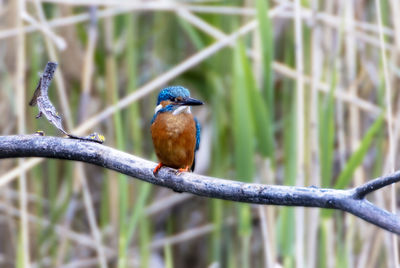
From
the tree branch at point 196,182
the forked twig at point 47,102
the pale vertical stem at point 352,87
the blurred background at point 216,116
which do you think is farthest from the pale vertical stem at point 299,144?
the forked twig at point 47,102

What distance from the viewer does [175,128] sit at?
1.92 meters

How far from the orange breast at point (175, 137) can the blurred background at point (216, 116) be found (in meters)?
0.31

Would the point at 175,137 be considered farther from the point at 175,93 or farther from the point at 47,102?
the point at 47,102

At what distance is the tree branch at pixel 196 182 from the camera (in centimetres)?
96

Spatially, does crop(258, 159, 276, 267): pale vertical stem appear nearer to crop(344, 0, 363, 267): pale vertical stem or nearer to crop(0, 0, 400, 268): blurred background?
crop(0, 0, 400, 268): blurred background

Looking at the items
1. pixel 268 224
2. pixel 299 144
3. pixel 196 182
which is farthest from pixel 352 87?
pixel 196 182

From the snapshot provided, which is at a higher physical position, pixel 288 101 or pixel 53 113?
pixel 288 101

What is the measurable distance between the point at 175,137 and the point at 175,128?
0.03 m

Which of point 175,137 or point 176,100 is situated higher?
point 176,100

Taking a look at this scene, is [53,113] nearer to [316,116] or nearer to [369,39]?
[316,116]

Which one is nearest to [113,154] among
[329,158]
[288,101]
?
[329,158]

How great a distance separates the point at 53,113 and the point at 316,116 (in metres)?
1.42

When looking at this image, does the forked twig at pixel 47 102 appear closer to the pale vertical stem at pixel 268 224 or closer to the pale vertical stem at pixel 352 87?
the pale vertical stem at pixel 268 224

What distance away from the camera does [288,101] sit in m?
2.86
